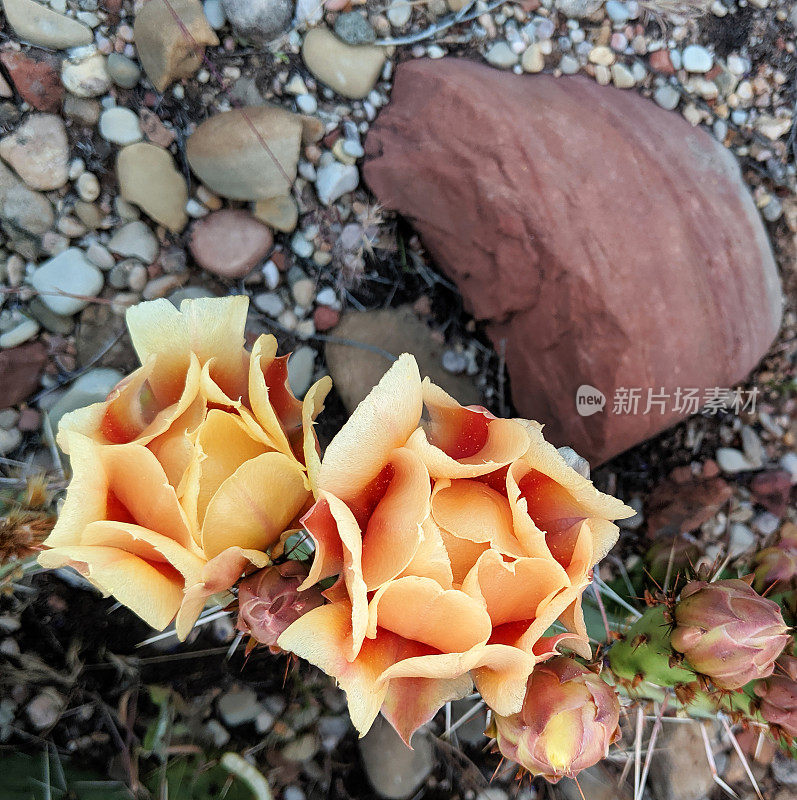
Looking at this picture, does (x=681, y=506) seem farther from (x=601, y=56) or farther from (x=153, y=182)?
(x=153, y=182)

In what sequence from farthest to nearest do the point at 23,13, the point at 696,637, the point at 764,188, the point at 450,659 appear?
the point at 764,188, the point at 23,13, the point at 696,637, the point at 450,659

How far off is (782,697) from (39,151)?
124 centimetres

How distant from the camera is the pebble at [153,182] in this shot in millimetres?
1102

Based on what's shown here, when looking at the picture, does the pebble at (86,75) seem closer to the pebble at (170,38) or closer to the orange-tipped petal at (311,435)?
the pebble at (170,38)

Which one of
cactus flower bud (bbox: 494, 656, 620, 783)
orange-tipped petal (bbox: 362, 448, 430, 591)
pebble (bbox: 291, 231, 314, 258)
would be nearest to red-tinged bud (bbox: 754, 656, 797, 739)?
cactus flower bud (bbox: 494, 656, 620, 783)

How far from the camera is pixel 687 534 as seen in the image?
1242 mm

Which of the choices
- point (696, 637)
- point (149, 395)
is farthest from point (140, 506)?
point (696, 637)

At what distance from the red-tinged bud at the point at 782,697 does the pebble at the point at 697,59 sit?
1.12 metres

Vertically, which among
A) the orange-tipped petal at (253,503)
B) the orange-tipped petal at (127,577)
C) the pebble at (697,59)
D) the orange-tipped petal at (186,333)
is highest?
the pebble at (697,59)

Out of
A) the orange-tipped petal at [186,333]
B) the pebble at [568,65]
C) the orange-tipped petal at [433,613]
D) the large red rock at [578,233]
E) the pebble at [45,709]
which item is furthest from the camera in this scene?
the pebble at [568,65]

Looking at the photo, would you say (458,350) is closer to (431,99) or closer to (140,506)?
(431,99)

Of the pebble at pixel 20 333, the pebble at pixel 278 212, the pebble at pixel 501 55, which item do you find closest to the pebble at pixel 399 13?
the pebble at pixel 501 55

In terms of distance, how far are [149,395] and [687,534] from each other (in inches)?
40.1

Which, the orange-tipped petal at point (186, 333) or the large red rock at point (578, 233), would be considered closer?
the orange-tipped petal at point (186, 333)
